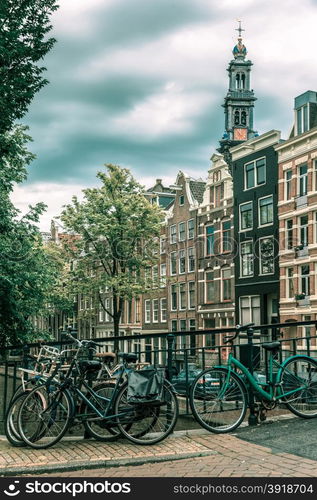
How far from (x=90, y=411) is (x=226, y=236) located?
3546cm

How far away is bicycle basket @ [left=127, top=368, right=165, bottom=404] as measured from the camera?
6.67 meters

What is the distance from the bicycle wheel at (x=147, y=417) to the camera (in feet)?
22.1

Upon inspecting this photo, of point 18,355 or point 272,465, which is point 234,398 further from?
point 18,355

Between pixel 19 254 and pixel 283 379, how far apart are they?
39.9 feet

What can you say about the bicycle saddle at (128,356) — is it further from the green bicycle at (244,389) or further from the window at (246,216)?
the window at (246,216)

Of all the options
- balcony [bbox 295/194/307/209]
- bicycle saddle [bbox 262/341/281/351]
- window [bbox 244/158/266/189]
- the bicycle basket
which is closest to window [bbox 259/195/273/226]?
window [bbox 244/158/266/189]

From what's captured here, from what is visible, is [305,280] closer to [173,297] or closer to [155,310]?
[173,297]

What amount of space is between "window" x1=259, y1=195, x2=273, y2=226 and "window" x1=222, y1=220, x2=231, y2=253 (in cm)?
363

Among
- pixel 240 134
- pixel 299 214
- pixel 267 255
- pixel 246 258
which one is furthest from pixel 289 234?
pixel 240 134

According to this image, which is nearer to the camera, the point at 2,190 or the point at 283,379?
the point at 283,379

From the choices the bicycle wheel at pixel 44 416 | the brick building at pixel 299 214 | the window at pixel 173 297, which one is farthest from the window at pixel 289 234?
the bicycle wheel at pixel 44 416
